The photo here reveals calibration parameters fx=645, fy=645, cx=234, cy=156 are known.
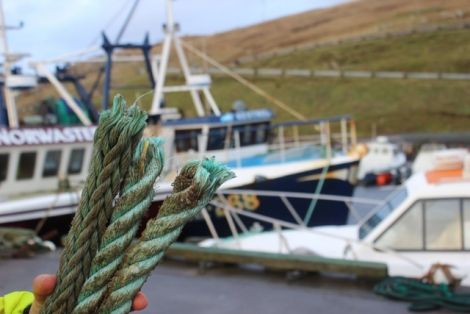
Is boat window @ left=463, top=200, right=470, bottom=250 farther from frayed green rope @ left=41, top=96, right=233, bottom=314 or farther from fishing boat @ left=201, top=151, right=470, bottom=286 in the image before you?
frayed green rope @ left=41, top=96, right=233, bottom=314

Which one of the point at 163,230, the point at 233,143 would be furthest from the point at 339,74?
the point at 163,230

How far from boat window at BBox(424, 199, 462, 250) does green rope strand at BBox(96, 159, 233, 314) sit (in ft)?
19.9

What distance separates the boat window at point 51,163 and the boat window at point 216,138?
12.4 feet

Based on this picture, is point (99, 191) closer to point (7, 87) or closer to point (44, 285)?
point (44, 285)

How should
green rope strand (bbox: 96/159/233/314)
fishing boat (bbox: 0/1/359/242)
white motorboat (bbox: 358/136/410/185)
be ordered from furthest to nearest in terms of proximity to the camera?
white motorboat (bbox: 358/136/410/185) < fishing boat (bbox: 0/1/359/242) < green rope strand (bbox: 96/159/233/314)

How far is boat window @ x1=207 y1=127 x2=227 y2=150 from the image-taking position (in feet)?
53.5

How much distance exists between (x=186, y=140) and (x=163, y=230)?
14.6 m

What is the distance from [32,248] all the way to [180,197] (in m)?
8.59

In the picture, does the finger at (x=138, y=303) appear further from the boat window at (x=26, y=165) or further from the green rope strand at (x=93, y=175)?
the boat window at (x=26, y=165)

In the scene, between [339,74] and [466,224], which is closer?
[466,224]

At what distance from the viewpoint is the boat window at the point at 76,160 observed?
14727 mm

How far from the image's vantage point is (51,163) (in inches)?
570

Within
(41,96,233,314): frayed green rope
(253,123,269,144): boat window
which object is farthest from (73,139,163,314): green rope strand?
(253,123,269,144): boat window

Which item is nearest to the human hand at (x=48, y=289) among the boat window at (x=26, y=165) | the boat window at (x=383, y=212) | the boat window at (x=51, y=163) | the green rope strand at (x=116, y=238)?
the green rope strand at (x=116, y=238)
